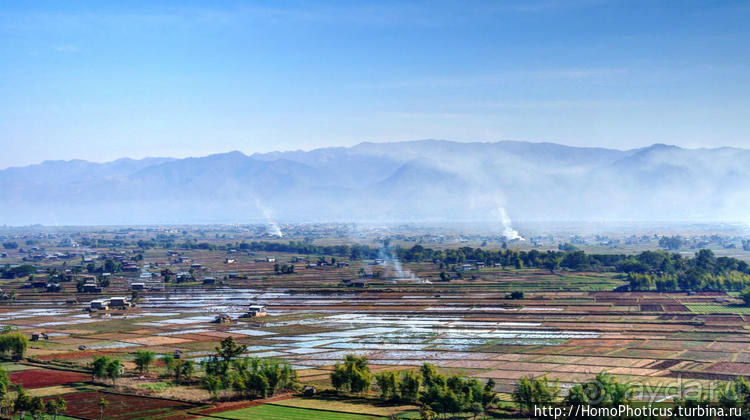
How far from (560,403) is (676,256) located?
63.2m

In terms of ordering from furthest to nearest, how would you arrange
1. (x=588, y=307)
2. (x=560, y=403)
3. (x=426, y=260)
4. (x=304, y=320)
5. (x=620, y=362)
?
(x=426, y=260) → (x=588, y=307) → (x=304, y=320) → (x=620, y=362) → (x=560, y=403)

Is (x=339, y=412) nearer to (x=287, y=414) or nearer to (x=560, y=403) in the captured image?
(x=287, y=414)

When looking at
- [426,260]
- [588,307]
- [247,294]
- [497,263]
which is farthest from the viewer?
[426,260]

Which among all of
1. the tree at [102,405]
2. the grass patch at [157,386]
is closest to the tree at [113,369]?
the grass patch at [157,386]

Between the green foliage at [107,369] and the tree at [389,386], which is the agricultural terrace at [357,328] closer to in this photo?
the green foliage at [107,369]

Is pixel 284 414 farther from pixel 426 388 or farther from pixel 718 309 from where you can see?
pixel 718 309

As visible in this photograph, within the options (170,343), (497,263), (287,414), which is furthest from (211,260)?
(287,414)

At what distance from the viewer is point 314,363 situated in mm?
35188

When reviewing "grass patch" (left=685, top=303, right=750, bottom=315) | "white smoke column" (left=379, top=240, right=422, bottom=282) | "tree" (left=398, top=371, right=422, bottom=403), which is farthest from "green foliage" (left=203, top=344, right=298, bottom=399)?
"white smoke column" (left=379, top=240, right=422, bottom=282)

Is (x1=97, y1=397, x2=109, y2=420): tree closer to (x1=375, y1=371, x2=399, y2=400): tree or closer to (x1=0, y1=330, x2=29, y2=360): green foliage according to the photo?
(x1=375, y1=371, x2=399, y2=400): tree

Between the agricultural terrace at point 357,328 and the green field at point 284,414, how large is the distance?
0.46 ft

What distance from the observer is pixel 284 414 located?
86.5 feet

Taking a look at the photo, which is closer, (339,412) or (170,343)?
(339,412)

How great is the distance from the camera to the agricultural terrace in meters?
29.5
